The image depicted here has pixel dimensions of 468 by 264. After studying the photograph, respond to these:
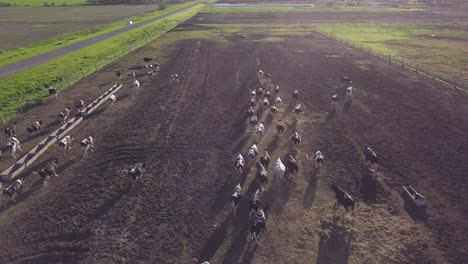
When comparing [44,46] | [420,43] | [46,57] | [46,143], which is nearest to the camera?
[46,143]

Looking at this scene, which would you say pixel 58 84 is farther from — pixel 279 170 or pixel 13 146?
pixel 279 170

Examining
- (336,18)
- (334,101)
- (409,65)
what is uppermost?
(336,18)

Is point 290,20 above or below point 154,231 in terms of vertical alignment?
above

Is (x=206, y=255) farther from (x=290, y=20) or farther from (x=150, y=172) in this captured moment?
(x=290, y=20)

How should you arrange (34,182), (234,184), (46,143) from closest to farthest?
(234,184)
(34,182)
(46,143)

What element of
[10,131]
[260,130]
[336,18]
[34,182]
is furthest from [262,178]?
[336,18]

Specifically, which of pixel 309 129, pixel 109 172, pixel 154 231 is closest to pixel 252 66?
pixel 309 129

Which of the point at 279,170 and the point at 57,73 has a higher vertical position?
the point at 57,73
